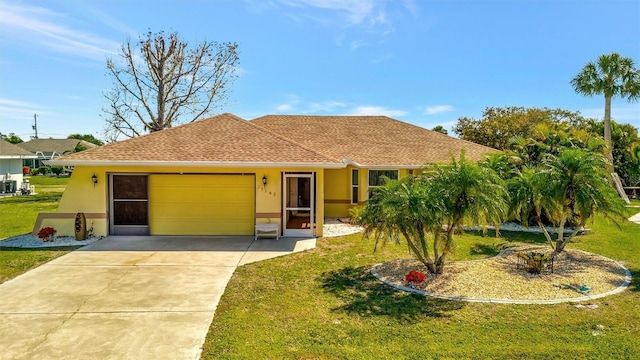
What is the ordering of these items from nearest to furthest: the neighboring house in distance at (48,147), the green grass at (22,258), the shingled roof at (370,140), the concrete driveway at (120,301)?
the concrete driveway at (120,301) → the green grass at (22,258) → the shingled roof at (370,140) → the neighboring house in distance at (48,147)

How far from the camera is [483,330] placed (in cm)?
610

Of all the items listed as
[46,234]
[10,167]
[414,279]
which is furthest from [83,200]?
[10,167]

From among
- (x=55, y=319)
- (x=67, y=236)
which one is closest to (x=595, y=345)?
(x=55, y=319)

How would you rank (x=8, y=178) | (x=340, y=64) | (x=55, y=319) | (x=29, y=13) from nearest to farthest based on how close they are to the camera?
(x=55, y=319) < (x=29, y=13) < (x=340, y=64) < (x=8, y=178)

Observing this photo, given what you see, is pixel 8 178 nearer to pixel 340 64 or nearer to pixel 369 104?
pixel 340 64

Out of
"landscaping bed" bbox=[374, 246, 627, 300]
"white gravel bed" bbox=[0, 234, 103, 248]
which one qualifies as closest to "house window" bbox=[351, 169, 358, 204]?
"landscaping bed" bbox=[374, 246, 627, 300]

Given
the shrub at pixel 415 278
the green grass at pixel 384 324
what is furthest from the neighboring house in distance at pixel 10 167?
the shrub at pixel 415 278

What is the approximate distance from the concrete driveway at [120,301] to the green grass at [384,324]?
0.59 metres

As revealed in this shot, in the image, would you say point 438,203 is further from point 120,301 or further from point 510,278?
point 120,301

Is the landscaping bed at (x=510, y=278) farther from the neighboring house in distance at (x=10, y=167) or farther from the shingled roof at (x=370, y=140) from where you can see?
the neighboring house in distance at (x=10, y=167)

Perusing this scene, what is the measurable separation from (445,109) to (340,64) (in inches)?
Result: 738

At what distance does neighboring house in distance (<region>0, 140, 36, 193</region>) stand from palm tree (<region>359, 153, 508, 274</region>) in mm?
32336

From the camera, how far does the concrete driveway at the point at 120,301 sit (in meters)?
5.56

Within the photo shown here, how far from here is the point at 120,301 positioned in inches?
290
